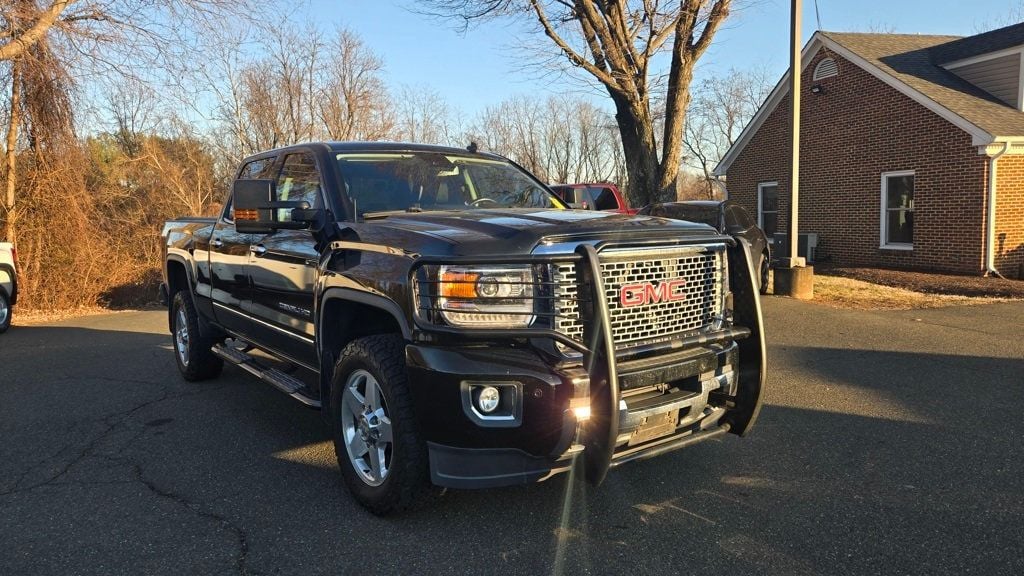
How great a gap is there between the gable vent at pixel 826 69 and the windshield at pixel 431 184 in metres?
15.4

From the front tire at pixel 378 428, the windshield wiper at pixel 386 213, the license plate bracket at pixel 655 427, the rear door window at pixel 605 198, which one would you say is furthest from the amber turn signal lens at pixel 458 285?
the rear door window at pixel 605 198

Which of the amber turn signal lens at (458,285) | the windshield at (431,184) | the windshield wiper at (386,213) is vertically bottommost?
the amber turn signal lens at (458,285)

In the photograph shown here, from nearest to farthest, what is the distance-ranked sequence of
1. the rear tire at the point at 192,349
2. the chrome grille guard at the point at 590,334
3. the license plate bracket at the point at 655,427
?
the chrome grille guard at the point at 590,334, the license plate bracket at the point at 655,427, the rear tire at the point at 192,349

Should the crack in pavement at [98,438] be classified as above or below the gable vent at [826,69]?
below

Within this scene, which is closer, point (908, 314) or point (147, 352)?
point (147, 352)

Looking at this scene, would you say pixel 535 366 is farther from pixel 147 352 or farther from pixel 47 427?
pixel 147 352

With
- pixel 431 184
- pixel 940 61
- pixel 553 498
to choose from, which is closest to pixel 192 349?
pixel 431 184

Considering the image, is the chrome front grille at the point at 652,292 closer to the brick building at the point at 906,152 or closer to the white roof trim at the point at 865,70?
the brick building at the point at 906,152

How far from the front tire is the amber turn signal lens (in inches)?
18.1

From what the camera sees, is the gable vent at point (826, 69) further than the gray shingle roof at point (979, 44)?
Yes

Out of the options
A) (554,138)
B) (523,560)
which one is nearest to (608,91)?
(523,560)

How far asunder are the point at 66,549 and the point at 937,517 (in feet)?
13.4

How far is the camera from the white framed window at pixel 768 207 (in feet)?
63.5

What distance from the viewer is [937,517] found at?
3.32 metres
